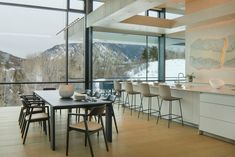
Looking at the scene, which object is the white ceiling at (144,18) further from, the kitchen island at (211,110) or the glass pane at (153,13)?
the kitchen island at (211,110)

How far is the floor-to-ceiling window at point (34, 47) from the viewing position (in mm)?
7602

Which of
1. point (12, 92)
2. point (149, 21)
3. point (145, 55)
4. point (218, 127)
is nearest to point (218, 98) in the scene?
point (218, 127)

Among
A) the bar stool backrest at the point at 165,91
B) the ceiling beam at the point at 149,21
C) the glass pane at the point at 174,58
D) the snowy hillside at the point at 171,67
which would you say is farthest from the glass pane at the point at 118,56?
the bar stool backrest at the point at 165,91

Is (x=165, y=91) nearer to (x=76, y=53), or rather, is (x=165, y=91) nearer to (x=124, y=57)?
(x=76, y=53)

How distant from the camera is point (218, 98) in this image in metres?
4.33

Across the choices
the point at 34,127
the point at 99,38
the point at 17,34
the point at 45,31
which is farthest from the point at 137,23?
the point at 34,127

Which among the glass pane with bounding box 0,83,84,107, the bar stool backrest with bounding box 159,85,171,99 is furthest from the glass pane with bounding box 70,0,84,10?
the bar stool backrest with bounding box 159,85,171,99

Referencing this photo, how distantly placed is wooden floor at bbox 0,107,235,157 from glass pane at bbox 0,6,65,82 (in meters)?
2.74

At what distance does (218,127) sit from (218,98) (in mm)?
522

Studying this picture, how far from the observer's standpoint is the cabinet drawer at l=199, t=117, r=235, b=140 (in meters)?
4.14

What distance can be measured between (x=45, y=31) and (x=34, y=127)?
3929 mm

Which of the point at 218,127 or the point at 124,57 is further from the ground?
the point at 124,57

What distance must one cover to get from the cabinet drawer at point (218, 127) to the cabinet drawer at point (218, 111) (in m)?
0.08

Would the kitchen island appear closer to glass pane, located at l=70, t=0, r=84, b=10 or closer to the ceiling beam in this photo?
the ceiling beam
